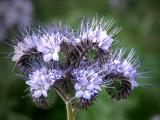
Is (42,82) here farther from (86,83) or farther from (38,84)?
(86,83)

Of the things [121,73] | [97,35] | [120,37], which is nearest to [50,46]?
[97,35]

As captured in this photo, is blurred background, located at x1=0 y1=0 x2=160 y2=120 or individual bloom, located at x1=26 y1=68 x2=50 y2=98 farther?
blurred background, located at x1=0 y1=0 x2=160 y2=120

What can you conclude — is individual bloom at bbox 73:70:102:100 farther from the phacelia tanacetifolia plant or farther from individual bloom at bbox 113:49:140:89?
individual bloom at bbox 113:49:140:89

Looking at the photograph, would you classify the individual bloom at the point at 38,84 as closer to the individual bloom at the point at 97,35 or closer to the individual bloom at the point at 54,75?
the individual bloom at the point at 54,75

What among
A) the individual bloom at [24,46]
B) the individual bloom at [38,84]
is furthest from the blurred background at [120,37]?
the individual bloom at [38,84]

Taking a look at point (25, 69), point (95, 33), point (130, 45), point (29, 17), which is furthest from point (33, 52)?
point (29, 17)

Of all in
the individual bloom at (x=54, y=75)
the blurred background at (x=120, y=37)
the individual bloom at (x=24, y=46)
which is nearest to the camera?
the individual bloom at (x=54, y=75)

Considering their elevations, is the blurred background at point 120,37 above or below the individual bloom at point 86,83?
above

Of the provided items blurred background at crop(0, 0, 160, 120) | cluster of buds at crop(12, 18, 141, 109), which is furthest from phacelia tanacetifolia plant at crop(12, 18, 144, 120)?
blurred background at crop(0, 0, 160, 120)
